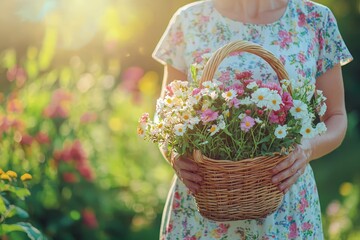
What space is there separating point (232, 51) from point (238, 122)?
21cm

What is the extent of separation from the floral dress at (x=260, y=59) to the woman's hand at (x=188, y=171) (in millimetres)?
318

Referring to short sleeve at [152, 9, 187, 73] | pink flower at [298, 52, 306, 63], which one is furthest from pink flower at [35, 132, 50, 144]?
pink flower at [298, 52, 306, 63]

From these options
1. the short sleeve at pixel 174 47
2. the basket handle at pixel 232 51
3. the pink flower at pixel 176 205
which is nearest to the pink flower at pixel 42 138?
the short sleeve at pixel 174 47

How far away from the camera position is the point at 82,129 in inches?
160

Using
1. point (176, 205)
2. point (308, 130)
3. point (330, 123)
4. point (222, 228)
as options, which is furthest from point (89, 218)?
point (308, 130)

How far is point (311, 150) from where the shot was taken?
2.36 meters

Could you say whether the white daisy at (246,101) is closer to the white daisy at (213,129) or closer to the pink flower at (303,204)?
the white daisy at (213,129)

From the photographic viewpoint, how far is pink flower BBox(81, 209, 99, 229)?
382cm

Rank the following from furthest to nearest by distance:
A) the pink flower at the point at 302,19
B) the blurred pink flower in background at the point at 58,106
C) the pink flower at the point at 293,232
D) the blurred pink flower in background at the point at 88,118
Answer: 1. the blurred pink flower in background at the point at 88,118
2. the blurred pink flower in background at the point at 58,106
3. the pink flower at the point at 302,19
4. the pink flower at the point at 293,232

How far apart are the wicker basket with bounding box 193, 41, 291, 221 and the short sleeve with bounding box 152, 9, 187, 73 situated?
18.8 inches

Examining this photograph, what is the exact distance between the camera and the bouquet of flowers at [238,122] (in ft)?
6.76

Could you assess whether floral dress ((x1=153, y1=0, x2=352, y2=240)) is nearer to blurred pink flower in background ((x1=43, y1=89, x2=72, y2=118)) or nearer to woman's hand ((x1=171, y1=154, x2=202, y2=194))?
woman's hand ((x1=171, y1=154, x2=202, y2=194))

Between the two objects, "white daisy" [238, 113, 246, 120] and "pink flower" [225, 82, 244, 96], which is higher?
"pink flower" [225, 82, 244, 96]

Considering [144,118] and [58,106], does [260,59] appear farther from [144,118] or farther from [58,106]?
[58,106]
